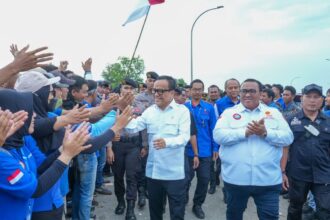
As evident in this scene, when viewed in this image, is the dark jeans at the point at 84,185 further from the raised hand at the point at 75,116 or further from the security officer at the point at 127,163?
the raised hand at the point at 75,116

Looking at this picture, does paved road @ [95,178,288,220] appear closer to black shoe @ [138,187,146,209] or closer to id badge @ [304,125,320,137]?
black shoe @ [138,187,146,209]

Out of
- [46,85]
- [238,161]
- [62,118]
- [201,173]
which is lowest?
[201,173]

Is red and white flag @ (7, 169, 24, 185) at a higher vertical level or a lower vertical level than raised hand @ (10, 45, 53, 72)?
lower

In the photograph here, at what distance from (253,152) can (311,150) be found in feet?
3.42

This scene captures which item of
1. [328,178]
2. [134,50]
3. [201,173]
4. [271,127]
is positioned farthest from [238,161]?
[134,50]

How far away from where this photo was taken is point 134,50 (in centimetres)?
447

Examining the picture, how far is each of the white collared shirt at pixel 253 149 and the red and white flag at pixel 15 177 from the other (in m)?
2.28

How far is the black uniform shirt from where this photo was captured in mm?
3961

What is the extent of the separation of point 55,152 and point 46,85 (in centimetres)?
64

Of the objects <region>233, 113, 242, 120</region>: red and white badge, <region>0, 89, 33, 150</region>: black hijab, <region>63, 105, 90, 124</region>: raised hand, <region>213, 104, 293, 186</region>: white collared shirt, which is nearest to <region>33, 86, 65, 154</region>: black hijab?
<region>63, 105, 90, 124</region>: raised hand

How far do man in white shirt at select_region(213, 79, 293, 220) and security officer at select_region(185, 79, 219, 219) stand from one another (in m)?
1.45

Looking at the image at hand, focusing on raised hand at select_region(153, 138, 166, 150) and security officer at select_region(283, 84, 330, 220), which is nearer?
raised hand at select_region(153, 138, 166, 150)

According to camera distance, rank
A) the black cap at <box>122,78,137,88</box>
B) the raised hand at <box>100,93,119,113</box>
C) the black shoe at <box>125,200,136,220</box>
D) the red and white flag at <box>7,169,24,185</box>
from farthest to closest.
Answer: the black cap at <box>122,78,137,88</box>, the black shoe at <box>125,200,136,220</box>, the raised hand at <box>100,93,119,113</box>, the red and white flag at <box>7,169,24,185</box>

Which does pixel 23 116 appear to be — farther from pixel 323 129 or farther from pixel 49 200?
pixel 323 129
